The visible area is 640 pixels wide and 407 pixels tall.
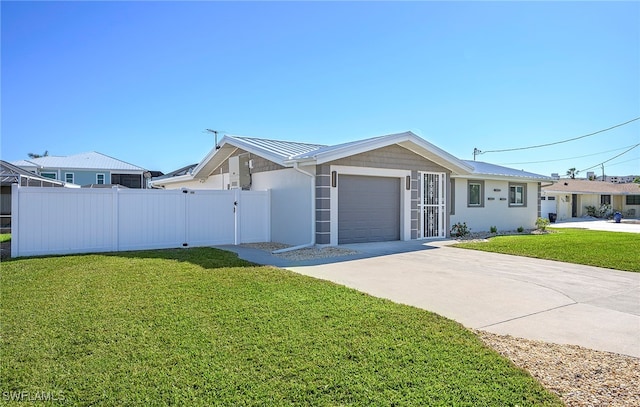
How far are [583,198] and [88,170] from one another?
42.6 m

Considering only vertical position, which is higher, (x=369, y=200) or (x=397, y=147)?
(x=397, y=147)

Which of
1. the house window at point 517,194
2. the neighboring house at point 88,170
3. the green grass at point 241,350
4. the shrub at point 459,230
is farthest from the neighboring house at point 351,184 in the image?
the neighboring house at point 88,170

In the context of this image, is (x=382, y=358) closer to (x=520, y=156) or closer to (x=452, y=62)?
(x=452, y=62)

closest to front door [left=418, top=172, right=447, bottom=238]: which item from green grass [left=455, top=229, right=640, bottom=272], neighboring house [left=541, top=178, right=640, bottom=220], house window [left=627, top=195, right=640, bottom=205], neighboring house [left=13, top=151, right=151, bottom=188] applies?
green grass [left=455, top=229, right=640, bottom=272]

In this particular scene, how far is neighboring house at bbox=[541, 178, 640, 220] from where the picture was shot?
29.2 metres

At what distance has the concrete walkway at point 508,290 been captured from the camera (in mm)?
4410

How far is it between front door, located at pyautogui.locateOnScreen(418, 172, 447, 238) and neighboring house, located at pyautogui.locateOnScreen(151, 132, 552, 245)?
0.04 metres

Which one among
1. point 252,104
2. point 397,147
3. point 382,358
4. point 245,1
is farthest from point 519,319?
point 252,104

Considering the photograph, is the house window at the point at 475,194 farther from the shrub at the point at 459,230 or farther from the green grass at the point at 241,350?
the green grass at the point at 241,350

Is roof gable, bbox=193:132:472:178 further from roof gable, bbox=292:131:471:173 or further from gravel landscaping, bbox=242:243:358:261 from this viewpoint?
gravel landscaping, bbox=242:243:358:261

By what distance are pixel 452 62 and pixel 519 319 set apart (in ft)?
38.5

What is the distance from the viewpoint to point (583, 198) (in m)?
32.4

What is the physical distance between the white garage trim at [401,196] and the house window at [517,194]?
340 inches

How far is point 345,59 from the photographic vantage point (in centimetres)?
1427
